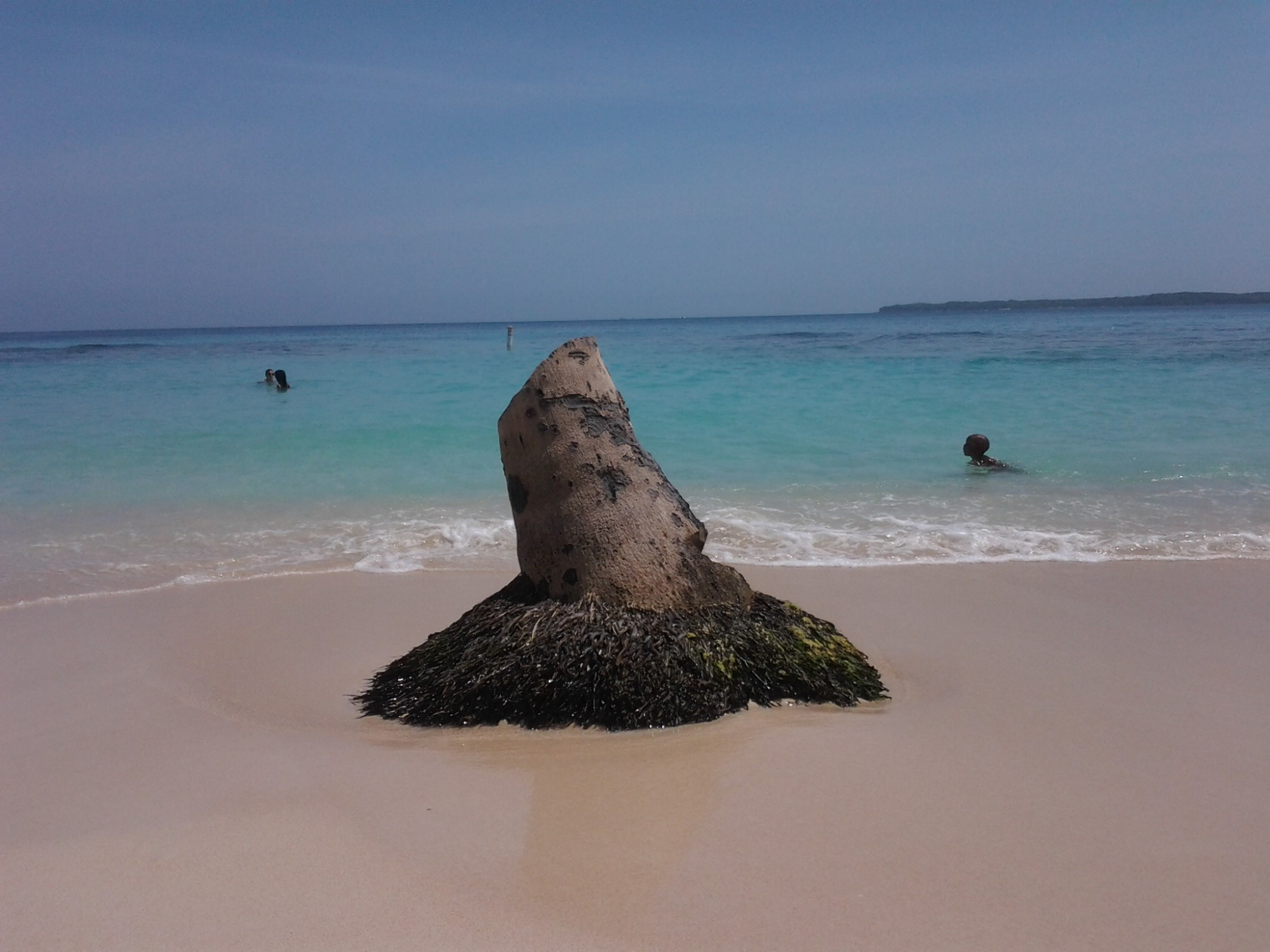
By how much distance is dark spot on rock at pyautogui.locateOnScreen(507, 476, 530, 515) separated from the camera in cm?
386

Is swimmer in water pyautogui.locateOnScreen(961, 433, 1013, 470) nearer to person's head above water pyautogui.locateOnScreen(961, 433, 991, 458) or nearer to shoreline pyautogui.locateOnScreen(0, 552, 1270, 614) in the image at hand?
person's head above water pyautogui.locateOnScreen(961, 433, 991, 458)

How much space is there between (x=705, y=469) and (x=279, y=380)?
552 inches

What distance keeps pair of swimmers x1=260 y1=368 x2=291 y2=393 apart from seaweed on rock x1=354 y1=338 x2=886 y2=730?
18.2 m

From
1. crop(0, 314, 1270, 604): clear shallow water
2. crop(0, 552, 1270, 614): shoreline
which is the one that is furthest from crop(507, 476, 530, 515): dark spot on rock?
crop(0, 314, 1270, 604): clear shallow water

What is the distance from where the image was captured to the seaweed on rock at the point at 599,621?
334cm

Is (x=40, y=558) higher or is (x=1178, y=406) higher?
(x=1178, y=406)

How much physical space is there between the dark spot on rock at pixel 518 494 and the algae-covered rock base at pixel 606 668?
31 cm

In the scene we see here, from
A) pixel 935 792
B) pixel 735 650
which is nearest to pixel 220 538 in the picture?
pixel 735 650

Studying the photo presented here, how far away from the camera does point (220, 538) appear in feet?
23.2

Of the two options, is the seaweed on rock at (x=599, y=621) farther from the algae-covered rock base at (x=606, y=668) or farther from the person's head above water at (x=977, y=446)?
the person's head above water at (x=977, y=446)

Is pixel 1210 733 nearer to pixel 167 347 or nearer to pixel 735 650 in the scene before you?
pixel 735 650

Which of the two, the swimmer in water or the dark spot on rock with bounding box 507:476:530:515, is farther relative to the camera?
the swimmer in water

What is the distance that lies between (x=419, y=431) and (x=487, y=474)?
3.75 metres

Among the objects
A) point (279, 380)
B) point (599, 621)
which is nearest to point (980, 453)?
point (599, 621)
